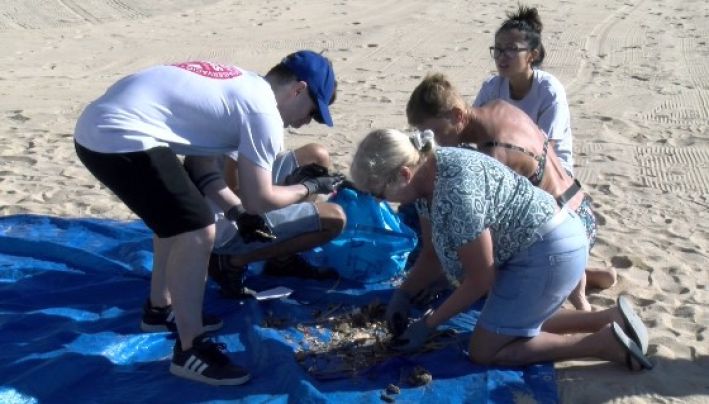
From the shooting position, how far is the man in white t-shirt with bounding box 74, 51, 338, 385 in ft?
10.2

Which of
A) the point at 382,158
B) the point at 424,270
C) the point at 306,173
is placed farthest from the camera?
the point at 306,173

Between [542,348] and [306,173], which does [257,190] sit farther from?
[542,348]

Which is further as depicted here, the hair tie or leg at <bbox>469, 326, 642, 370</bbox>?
leg at <bbox>469, 326, 642, 370</bbox>

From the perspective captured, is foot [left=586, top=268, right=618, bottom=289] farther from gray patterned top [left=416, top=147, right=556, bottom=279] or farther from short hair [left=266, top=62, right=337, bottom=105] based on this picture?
short hair [left=266, top=62, right=337, bottom=105]

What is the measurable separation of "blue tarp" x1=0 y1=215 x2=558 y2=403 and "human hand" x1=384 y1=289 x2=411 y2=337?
129 mm

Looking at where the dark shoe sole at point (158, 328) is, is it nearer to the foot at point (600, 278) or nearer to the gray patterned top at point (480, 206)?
the gray patterned top at point (480, 206)

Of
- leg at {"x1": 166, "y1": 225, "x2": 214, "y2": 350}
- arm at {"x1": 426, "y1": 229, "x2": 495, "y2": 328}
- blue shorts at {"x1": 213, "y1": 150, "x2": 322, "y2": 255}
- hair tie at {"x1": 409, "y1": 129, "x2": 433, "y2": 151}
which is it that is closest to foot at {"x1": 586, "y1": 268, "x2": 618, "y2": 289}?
arm at {"x1": 426, "y1": 229, "x2": 495, "y2": 328}

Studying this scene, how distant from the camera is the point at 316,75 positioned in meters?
3.29

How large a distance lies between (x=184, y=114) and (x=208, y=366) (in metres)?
0.86

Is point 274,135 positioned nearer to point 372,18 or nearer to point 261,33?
point 261,33

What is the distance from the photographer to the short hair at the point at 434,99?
3291 millimetres

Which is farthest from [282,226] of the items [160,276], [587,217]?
[587,217]

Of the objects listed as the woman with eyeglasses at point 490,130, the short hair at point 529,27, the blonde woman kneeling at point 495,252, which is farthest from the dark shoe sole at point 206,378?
the short hair at point 529,27

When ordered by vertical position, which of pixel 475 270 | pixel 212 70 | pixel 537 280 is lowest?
pixel 537 280
